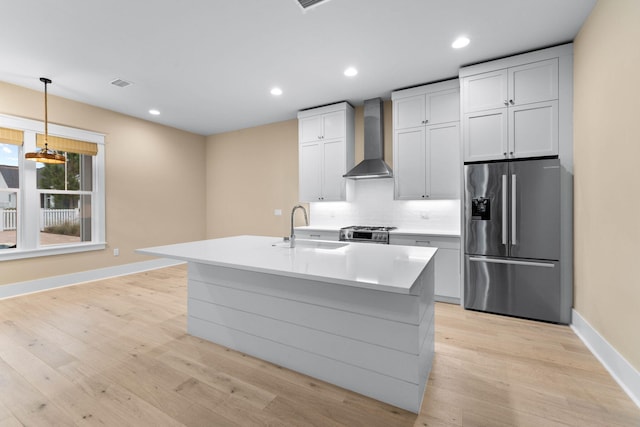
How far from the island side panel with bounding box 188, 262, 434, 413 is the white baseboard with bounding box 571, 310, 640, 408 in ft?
3.88

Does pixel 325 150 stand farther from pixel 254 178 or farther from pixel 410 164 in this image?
pixel 254 178

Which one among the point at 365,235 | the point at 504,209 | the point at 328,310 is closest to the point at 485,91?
the point at 504,209

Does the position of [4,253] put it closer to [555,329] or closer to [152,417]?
[152,417]

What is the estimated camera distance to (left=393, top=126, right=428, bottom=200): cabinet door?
12.4ft

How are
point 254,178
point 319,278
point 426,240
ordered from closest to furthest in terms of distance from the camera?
1. point 319,278
2. point 426,240
3. point 254,178

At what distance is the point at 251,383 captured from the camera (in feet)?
6.27

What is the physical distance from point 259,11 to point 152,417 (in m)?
3.01

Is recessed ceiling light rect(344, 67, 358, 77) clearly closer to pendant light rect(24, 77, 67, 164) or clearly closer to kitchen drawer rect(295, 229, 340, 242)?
kitchen drawer rect(295, 229, 340, 242)

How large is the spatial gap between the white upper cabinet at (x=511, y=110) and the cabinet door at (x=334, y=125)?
1.71 metres

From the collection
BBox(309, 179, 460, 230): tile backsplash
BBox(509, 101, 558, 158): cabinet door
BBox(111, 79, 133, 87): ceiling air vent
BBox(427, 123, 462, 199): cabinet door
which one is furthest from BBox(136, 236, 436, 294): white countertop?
BBox(111, 79, 133, 87): ceiling air vent

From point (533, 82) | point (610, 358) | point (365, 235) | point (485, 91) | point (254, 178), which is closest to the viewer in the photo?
point (610, 358)

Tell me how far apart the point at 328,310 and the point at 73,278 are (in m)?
4.57

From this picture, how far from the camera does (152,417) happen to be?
5.26 ft

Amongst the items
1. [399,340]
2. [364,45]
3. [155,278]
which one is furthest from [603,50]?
[155,278]
